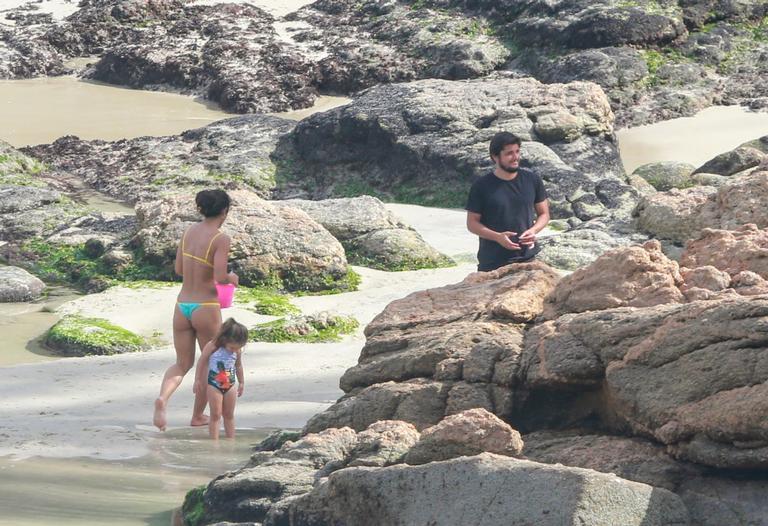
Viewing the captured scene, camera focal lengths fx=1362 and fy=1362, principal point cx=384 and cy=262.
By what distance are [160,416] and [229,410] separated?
403mm

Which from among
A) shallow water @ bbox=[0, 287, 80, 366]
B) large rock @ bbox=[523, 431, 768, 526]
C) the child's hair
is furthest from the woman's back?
large rock @ bbox=[523, 431, 768, 526]

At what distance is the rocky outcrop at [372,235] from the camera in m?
13.5

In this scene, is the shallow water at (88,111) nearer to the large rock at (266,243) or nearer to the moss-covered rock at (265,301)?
the large rock at (266,243)

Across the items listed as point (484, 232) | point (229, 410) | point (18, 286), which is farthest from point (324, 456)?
point (18, 286)

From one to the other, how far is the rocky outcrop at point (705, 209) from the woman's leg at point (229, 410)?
2.80m

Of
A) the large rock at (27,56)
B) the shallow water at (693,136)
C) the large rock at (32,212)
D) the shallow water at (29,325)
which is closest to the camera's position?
the shallow water at (29,325)

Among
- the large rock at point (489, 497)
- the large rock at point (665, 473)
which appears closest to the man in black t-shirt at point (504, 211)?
the large rock at point (665, 473)

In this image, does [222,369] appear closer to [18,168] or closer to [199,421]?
[199,421]

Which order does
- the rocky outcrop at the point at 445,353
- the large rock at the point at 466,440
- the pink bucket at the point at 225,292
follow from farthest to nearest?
1. the pink bucket at the point at 225,292
2. the rocky outcrop at the point at 445,353
3. the large rock at the point at 466,440

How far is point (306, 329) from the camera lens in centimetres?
1094

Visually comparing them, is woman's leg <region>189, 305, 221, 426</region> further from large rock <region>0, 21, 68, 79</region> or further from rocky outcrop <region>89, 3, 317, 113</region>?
large rock <region>0, 21, 68, 79</region>

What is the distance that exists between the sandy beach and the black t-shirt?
4.63 feet

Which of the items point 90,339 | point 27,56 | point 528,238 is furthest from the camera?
point 27,56

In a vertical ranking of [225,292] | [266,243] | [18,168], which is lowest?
[266,243]
